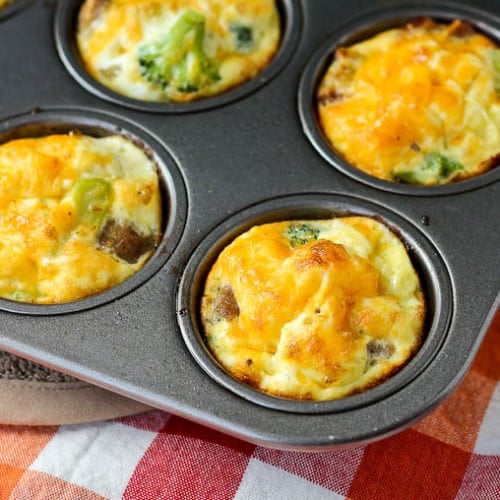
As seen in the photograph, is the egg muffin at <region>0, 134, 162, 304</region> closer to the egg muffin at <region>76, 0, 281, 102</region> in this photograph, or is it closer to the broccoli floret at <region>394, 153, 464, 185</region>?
the egg muffin at <region>76, 0, 281, 102</region>

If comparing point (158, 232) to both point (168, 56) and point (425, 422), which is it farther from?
point (425, 422)

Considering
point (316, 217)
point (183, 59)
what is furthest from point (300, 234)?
point (183, 59)

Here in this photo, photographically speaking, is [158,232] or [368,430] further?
→ [158,232]

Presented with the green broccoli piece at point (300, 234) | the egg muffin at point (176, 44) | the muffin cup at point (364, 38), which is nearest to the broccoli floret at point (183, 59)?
the egg muffin at point (176, 44)

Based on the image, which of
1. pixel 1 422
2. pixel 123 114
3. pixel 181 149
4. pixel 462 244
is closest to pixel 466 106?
pixel 462 244

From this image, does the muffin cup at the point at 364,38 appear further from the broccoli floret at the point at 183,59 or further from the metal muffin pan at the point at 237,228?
the broccoli floret at the point at 183,59

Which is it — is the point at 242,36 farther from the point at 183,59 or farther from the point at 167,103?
the point at 167,103
